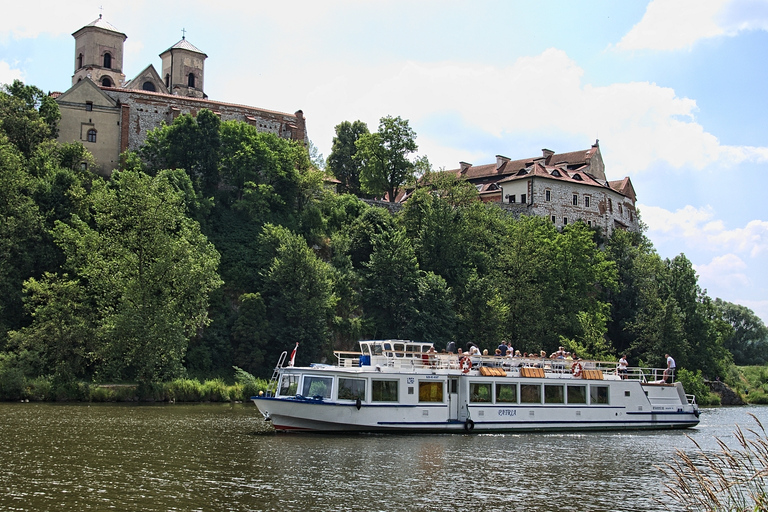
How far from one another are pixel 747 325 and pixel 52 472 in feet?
406

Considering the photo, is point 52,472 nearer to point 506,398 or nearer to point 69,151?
point 506,398

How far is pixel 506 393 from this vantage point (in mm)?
35469

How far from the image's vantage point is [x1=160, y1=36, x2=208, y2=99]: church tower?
89.4 meters

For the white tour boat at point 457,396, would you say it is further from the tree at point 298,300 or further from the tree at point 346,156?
the tree at point 346,156

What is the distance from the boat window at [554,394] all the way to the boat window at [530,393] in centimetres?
39

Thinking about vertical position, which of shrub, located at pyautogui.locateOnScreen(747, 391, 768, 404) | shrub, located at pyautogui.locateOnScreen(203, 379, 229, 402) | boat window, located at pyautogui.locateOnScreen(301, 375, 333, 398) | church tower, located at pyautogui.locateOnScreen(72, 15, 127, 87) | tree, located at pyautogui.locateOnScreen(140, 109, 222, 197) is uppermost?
church tower, located at pyautogui.locateOnScreen(72, 15, 127, 87)

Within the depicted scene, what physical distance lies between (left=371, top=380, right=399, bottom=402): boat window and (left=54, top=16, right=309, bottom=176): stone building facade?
4531cm

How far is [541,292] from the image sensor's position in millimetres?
65250

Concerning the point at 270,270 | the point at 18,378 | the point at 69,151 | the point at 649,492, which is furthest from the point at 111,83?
the point at 649,492

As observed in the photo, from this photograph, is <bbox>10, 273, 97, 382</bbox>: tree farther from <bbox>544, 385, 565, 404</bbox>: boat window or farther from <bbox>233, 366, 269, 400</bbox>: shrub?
<bbox>544, 385, 565, 404</bbox>: boat window

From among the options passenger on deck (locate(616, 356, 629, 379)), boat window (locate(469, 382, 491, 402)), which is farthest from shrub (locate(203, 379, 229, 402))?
passenger on deck (locate(616, 356, 629, 379))

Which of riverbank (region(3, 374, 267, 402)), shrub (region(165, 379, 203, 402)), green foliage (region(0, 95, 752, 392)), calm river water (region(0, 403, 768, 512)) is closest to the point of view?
calm river water (region(0, 403, 768, 512))

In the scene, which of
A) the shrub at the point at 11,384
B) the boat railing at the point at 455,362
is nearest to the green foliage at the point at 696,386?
the boat railing at the point at 455,362

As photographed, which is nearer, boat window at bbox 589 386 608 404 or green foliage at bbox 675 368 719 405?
boat window at bbox 589 386 608 404
